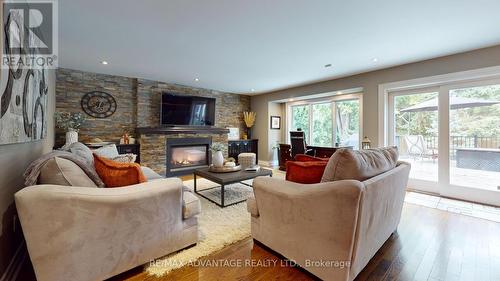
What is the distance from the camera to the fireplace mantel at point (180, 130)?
4570 mm

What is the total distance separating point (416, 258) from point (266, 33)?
2.74m

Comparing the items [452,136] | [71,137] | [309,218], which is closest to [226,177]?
[309,218]

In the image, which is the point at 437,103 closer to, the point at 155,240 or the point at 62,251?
the point at 155,240

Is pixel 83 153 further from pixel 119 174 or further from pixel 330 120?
pixel 330 120

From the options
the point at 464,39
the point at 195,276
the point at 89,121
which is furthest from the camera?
the point at 89,121

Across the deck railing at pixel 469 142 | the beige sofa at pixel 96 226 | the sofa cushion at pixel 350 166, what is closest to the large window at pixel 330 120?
the deck railing at pixel 469 142

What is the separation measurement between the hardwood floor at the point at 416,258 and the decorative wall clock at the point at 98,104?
390 centimetres

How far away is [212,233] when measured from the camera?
7.04 feet

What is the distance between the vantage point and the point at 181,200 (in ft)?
5.71

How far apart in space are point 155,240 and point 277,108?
5.67 m

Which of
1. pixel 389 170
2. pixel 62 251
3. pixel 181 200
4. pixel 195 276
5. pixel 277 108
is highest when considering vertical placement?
pixel 277 108

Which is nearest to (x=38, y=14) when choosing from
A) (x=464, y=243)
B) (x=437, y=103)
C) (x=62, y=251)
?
(x=62, y=251)

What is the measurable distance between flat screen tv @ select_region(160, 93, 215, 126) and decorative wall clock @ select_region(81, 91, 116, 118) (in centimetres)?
103

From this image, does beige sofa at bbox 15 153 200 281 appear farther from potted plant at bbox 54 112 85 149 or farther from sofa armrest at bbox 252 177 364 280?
potted plant at bbox 54 112 85 149
